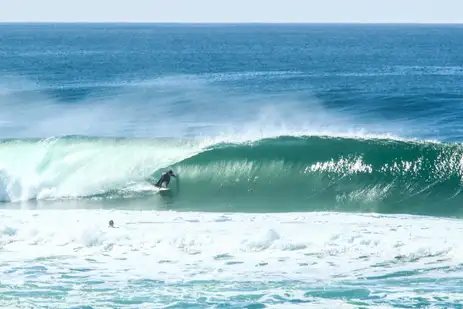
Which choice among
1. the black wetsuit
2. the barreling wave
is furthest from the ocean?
the black wetsuit

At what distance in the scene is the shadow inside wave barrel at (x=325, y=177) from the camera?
2342 cm

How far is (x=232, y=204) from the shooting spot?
2364 cm

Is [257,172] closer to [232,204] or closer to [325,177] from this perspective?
[325,177]

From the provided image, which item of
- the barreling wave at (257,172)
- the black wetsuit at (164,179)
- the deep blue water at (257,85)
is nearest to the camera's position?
the barreling wave at (257,172)

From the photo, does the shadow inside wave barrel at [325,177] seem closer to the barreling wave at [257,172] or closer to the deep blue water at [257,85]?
the barreling wave at [257,172]

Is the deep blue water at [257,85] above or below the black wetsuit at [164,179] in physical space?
above

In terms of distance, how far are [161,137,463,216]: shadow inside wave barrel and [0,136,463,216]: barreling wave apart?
29 mm

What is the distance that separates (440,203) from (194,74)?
48.5 m

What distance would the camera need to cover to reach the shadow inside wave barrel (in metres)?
23.4

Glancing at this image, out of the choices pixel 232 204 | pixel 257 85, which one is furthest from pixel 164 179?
pixel 257 85

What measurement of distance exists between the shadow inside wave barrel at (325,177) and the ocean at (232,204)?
0.06 meters

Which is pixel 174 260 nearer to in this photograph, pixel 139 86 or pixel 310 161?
pixel 310 161

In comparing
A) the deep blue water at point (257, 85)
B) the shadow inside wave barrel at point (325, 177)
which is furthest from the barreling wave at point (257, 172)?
the deep blue water at point (257, 85)

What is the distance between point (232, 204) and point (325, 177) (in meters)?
Result: 3.49
